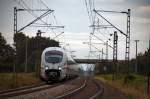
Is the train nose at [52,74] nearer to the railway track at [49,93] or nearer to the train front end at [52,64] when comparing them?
the train front end at [52,64]

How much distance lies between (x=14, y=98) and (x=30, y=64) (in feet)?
282

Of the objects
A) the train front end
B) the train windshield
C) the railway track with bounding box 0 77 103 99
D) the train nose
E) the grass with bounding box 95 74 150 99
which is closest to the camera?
the railway track with bounding box 0 77 103 99

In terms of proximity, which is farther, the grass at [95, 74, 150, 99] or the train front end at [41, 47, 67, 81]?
the train front end at [41, 47, 67, 81]

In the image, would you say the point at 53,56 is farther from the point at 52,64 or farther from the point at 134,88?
the point at 134,88

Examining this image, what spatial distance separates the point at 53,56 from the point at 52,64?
3.62 ft

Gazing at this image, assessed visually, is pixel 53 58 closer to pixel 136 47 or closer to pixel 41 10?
pixel 41 10

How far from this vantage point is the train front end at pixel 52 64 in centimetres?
5088

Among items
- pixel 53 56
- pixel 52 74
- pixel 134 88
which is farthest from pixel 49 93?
pixel 53 56

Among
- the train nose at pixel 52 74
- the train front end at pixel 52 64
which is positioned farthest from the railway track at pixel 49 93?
the train front end at pixel 52 64

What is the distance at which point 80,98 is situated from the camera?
A: 96.5 feet

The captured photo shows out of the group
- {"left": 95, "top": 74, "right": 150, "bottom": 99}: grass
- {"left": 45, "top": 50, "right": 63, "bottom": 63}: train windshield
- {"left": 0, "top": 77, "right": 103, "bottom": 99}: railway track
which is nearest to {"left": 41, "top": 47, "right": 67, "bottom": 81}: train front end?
{"left": 45, "top": 50, "right": 63, "bottom": 63}: train windshield

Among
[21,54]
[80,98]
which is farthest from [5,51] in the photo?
[80,98]

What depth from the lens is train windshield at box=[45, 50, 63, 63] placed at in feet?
169

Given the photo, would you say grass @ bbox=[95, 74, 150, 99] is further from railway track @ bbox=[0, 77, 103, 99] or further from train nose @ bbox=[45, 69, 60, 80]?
train nose @ bbox=[45, 69, 60, 80]
